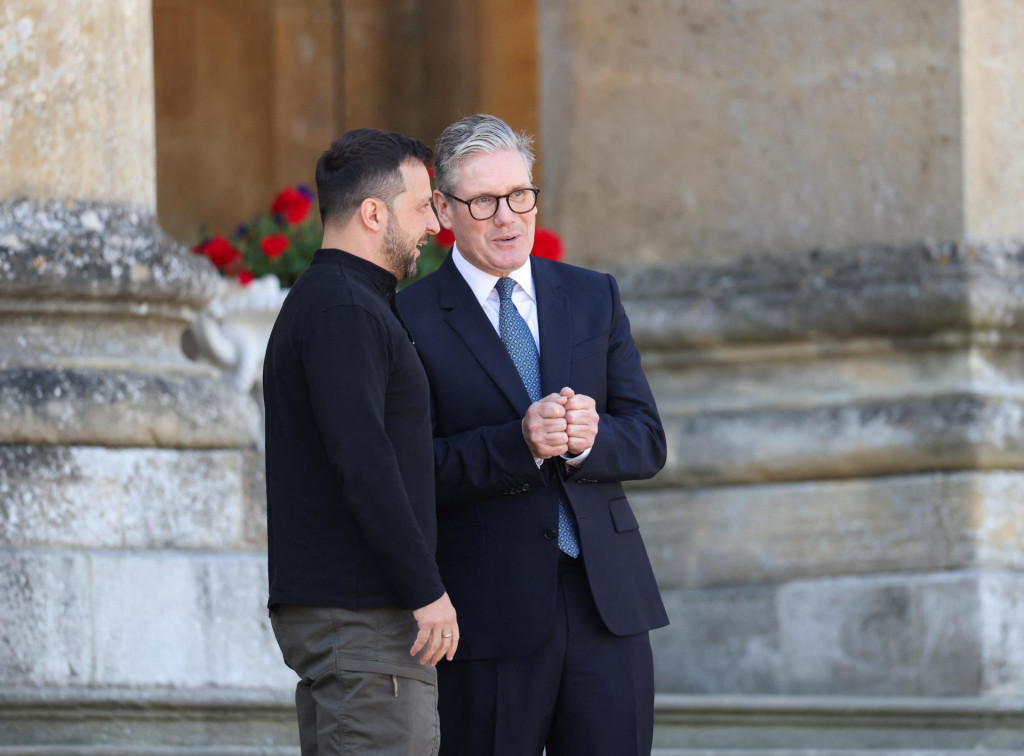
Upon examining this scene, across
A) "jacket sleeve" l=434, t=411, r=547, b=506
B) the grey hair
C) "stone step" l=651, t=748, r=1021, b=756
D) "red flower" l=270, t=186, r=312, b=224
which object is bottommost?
"stone step" l=651, t=748, r=1021, b=756

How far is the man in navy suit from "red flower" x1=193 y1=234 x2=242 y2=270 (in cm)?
218

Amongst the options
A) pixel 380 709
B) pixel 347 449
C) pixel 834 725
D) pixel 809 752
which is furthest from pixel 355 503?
pixel 834 725

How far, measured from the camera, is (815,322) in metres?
5.72

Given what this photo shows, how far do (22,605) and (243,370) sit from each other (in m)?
1.18

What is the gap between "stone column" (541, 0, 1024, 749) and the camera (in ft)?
17.7

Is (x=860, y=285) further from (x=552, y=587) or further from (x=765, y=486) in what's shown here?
(x=552, y=587)

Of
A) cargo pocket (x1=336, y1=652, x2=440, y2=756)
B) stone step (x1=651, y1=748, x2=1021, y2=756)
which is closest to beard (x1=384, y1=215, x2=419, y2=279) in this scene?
cargo pocket (x1=336, y1=652, x2=440, y2=756)

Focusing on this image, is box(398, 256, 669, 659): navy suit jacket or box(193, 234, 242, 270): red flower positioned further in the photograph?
box(193, 234, 242, 270): red flower

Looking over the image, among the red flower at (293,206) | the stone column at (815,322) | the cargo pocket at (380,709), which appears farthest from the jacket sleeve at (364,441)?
the red flower at (293,206)

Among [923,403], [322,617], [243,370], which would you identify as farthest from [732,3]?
[322,617]

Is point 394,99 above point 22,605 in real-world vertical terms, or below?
above

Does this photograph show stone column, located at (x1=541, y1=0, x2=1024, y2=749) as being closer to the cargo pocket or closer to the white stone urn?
the white stone urn

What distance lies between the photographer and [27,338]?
15.7 feet

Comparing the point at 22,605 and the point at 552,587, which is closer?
the point at 552,587
